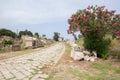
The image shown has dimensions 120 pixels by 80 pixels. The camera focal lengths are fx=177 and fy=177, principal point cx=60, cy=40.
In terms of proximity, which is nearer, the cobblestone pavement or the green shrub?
the cobblestone pavement

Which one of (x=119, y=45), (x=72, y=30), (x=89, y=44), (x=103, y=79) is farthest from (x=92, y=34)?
(x=103, y=79)

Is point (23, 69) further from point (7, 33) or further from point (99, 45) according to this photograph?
point (7, 33)

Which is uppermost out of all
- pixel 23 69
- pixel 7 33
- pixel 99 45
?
pixel 7 33

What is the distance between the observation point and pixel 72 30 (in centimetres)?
1208

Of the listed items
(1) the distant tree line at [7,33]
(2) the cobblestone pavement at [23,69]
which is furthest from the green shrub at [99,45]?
(1) the distant tree line at [7,33]

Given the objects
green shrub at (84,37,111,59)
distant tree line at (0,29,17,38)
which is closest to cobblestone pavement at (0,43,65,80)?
green shrub at (84,37,111,59)

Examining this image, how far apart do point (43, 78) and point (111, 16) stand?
22.3ft

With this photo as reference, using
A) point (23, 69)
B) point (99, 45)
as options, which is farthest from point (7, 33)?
point (23, 69)

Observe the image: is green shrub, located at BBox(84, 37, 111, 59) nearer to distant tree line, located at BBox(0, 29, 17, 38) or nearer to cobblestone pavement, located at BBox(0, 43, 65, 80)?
cobblestone pavement, located at BBox(0, 43, 65, 80)

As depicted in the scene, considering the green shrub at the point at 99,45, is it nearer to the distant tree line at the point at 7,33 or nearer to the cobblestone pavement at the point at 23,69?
the cobblestone pavement at the point at 23,69

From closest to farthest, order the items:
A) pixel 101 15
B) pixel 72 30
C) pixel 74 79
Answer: pixel 74 79
pixel 101 15
pixel 72 30

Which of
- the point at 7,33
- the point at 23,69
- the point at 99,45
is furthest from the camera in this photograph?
the point at 7,33

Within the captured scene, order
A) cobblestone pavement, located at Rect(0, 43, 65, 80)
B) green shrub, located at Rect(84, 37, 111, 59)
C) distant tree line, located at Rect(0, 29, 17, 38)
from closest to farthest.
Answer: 1. cobblestone pavement, located at Rect(0, 43, 65, 80)
2. green shrub, located at Rect(84, 37, 111, 59)
3. distant tree line, located at Rect(0, 29, 17, 38)

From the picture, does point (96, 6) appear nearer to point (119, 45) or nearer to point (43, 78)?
point (119, 45)
